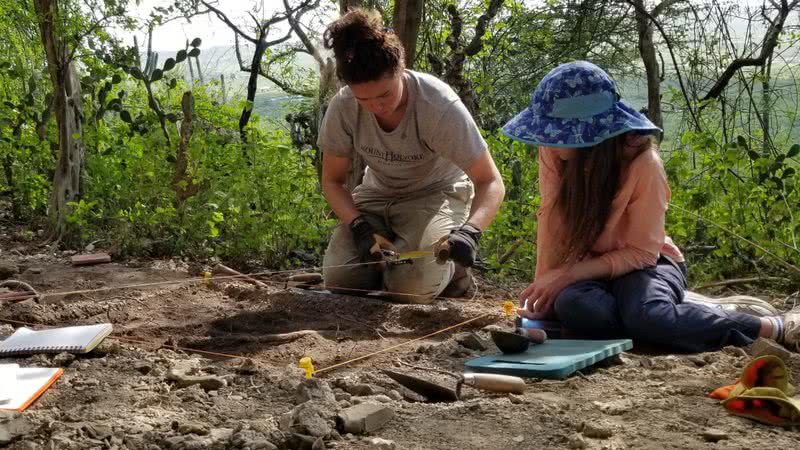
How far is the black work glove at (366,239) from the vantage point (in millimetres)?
3953

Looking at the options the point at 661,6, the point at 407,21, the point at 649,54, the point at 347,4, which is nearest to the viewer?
the point at 407,21

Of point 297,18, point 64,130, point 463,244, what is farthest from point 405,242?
point 297,18

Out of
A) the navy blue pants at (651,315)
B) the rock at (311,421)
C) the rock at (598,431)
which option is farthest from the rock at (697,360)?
the rock at (311,421)

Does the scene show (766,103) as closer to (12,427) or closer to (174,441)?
(174,441)

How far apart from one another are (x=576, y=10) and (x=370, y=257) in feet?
11.4

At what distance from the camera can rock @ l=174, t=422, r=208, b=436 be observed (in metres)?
2.13

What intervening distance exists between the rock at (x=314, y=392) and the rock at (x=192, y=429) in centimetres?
28

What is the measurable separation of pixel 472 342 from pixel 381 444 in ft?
3.54

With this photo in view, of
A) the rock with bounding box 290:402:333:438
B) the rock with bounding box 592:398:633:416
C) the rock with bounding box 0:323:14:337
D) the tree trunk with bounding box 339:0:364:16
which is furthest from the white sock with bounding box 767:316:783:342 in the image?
the tree trunk with bounding box 339:0:364:16

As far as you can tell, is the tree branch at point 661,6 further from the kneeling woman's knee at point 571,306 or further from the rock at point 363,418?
the rock at point 363,418

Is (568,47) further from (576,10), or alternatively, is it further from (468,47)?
(468,47)

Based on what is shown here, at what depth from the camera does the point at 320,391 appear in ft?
7.57

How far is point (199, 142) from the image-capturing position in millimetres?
5039

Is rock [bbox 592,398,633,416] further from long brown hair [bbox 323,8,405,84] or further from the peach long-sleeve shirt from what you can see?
long brown hair [bbox 323,8,405,84]
